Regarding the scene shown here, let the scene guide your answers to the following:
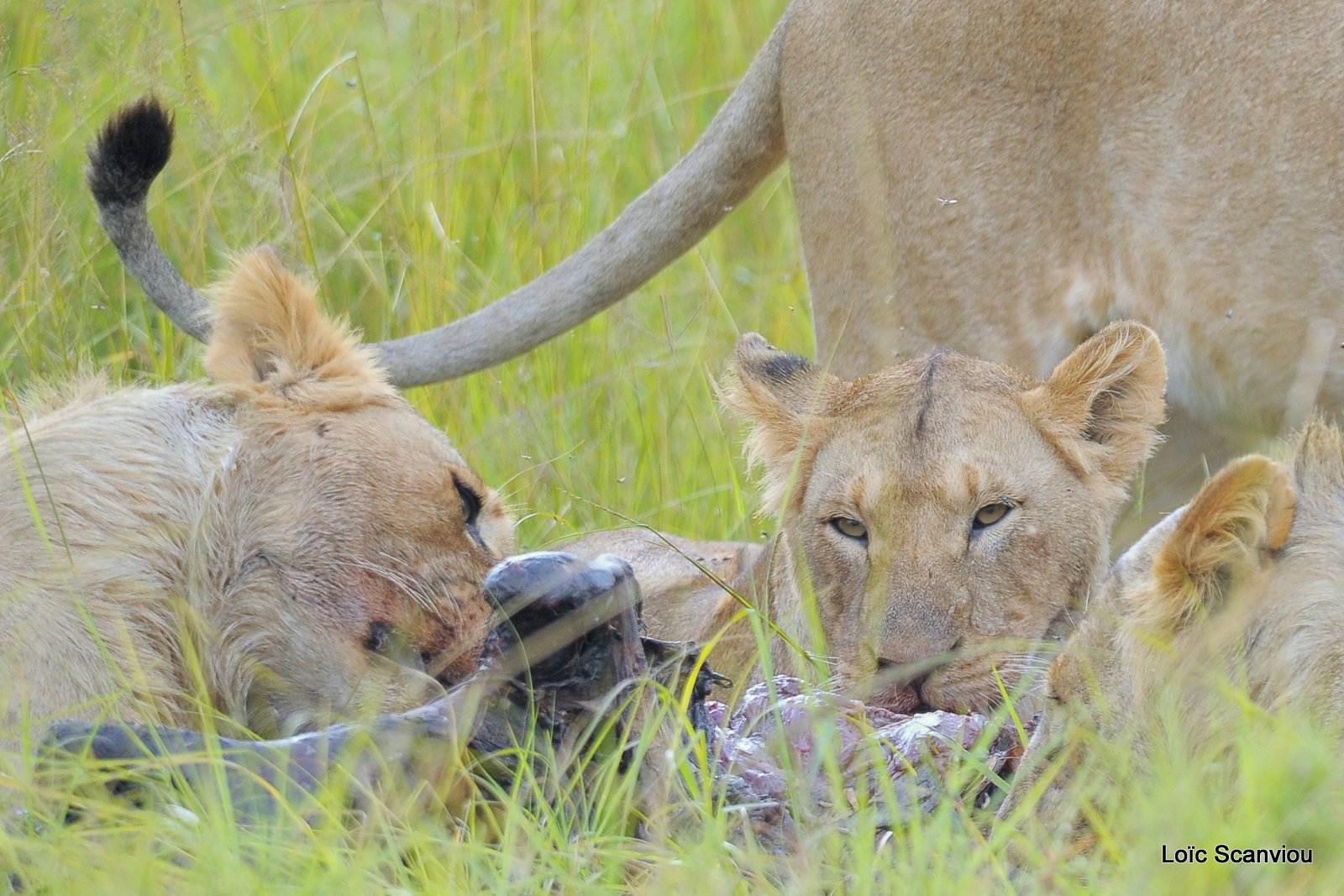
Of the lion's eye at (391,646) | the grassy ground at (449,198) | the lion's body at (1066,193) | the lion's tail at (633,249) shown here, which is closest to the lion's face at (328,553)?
the lion's eye at (391,646)

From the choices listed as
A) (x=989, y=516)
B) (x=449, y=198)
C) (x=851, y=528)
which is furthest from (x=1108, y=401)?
(x=449, y=198)

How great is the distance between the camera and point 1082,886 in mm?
1747

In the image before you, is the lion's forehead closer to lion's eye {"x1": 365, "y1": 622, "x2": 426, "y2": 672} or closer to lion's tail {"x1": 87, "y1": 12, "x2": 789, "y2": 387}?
lion's eye {"x1": 365, "y1": 622, "x2": 426, "y2": 672}

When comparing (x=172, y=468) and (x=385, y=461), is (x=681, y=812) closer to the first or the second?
(x=385, y=461)

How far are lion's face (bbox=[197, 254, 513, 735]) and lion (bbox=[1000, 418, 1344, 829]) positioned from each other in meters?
0.85

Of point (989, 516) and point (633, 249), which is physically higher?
point (633, 249)

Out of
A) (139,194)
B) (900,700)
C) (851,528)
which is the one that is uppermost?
(139,194)

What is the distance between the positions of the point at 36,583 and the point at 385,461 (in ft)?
1.68

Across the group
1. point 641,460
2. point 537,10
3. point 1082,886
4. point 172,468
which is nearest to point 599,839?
point 1082,886

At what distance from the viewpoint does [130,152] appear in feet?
9.55

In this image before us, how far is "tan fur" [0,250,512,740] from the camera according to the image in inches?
85.8

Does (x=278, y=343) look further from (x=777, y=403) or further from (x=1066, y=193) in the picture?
(x=1066, y=193)

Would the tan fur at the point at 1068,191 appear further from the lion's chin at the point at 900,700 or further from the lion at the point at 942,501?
the lion's chin at the point at 900,700

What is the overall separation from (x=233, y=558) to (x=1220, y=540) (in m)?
1.30
